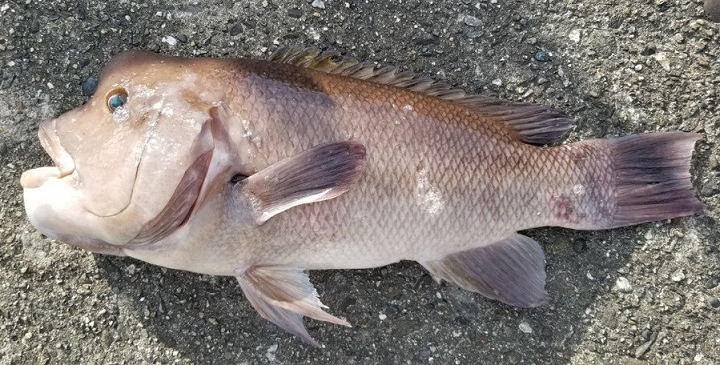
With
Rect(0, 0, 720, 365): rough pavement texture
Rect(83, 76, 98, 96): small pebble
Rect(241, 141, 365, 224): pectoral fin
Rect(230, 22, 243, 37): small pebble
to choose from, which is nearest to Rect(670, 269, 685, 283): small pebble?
Rect(0, 0, 720, 365): rough pavement texture

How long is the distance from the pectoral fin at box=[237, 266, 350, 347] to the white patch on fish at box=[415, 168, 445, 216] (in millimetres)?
532

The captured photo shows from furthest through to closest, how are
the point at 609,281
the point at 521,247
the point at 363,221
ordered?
the point at 609,281 → the point at 521,247 → the point at 363,221

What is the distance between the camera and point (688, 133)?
2201 mm

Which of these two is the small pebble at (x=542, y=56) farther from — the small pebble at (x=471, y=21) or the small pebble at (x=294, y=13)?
the small pebble at (x=294, y=13)

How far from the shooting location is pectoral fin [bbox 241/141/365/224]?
1767 millimetres

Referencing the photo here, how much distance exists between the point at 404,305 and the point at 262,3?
4.87 feet

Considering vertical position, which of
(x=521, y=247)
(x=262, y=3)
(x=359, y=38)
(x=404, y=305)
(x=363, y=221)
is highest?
(x=262, y=3)

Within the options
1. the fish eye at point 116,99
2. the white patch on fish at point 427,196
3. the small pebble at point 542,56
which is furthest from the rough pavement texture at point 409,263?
the fish eye at point 116,99

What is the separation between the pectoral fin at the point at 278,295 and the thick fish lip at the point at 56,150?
2.26ft

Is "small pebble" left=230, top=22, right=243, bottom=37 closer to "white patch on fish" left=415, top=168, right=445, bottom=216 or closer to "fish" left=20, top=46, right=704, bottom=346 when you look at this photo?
"fish" left=20, top=46, right=704, bottom=346

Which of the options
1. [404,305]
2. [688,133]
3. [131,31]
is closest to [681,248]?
[688,133]

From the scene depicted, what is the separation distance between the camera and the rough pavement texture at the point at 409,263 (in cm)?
214

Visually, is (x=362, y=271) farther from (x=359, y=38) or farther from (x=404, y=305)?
(x=359, y=38)

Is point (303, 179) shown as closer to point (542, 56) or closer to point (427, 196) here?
point (427, 196)
